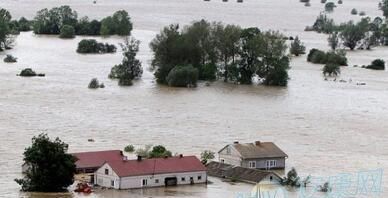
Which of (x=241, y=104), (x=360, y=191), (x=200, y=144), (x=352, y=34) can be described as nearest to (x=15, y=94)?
(x=241, y=104)

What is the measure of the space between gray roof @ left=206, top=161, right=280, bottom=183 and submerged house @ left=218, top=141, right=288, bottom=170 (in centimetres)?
61

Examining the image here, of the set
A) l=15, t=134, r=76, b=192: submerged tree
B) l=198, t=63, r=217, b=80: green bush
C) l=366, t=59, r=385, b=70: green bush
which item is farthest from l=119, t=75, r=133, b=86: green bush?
l=15, t=134, r=76, b=192: submerged tree

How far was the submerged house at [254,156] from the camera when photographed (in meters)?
20.7

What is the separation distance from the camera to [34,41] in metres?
47.6

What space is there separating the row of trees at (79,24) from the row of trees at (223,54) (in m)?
13.9

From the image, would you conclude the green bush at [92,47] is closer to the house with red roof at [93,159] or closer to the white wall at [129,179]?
the house with red roof at [93,159]

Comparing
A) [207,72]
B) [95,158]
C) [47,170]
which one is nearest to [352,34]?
[207,72]

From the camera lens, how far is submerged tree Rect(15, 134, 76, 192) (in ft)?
58.7

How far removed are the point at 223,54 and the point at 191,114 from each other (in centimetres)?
963

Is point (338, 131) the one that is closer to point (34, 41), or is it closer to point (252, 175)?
point (252, 175)

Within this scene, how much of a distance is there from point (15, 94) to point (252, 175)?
12.6m

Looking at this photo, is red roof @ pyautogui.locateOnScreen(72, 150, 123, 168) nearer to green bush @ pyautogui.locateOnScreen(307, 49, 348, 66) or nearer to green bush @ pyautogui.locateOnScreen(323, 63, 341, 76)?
green bush @ pyautogui.locateOnScreen(323, 63, 341, 76)

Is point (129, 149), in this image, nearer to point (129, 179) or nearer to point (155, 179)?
point (155, 179)

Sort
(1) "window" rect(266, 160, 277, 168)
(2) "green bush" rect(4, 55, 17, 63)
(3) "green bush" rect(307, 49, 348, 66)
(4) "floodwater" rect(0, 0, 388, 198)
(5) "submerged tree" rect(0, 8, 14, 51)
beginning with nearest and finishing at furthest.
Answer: (1) "window" rect(266, 160, 277, 168), (4) "floodwater" rect(0, 0, 388, 198), (2) "green bush" rect(4, 55, 17, 63), (3) "green bush" rect(307, 49, 348, 66), (5) "submerged tree" rect(0, 8, 14, 51)
